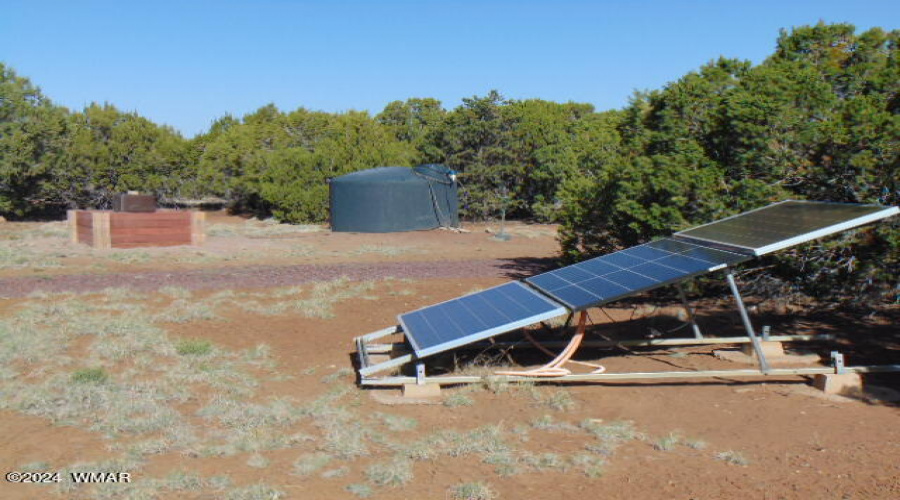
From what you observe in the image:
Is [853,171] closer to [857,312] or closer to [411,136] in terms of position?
[857,312]

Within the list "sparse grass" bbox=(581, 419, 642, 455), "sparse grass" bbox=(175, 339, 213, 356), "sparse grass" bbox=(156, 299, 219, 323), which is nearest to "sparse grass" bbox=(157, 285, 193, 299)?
"sparse grass" bbox=(156, 299, 219, 323)

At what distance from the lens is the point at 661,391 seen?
7332 millimetres

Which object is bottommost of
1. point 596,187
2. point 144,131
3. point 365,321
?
point 365,321

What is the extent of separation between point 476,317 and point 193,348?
3.54 m

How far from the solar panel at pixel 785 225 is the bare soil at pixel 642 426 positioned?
4.67 ft

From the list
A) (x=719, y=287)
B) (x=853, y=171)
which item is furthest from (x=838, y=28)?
(x=719, y=287)

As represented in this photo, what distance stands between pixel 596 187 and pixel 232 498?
980 cm

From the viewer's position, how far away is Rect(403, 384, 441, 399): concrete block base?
7156 millimetres

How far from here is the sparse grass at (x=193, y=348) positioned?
29.0 ft

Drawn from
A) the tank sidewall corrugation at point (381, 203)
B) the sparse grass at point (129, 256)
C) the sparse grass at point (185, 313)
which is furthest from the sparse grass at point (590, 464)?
the tank sidewall corrugation at point (381, 203)

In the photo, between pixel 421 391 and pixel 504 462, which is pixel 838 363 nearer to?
pixel 504 462

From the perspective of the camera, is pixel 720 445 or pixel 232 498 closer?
pixel 232 498

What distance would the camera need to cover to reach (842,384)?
281 inches

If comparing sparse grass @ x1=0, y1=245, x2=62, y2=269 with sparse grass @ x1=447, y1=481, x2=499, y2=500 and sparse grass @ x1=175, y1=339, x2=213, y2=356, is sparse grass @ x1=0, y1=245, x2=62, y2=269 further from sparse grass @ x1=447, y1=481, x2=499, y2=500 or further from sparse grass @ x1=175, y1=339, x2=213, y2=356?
sparse grass @ x1=447, y1=481, x2=499, y2=500
